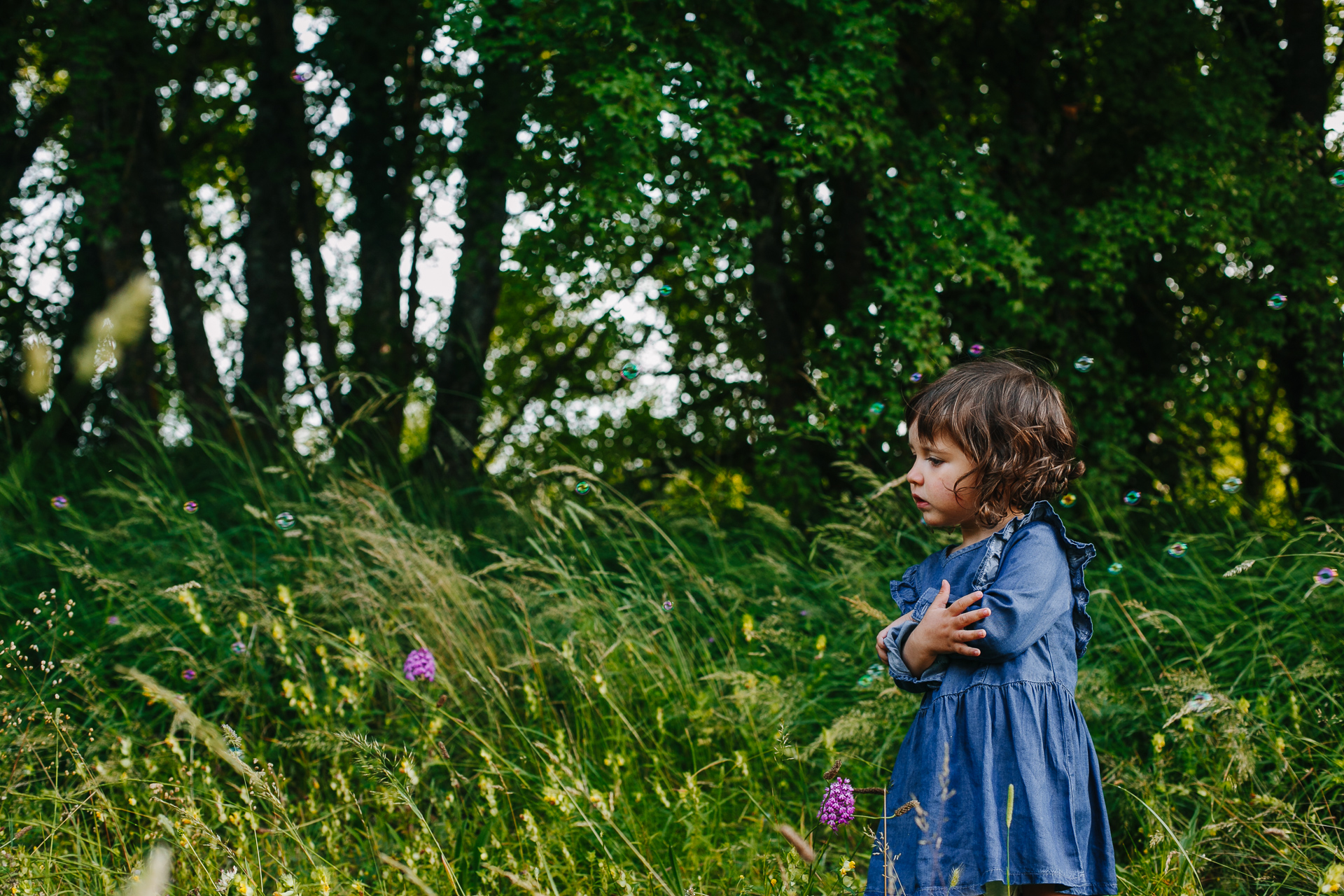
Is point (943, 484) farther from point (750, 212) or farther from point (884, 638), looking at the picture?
point (750, 212)

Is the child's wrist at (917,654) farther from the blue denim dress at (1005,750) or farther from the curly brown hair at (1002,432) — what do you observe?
the curly brown hair at (1002,432)

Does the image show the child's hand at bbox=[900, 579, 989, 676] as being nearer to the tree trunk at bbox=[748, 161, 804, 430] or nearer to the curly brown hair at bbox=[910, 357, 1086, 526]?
the curly brown hair at bbox=[910, 357, 1086, 526]

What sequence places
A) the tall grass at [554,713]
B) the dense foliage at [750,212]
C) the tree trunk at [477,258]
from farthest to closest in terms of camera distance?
the tree trunk at [477,258] < the dense foliage at [750,212] < the tall grass at [554,713]

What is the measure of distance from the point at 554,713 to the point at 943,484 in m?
1.54

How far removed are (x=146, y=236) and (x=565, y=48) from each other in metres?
6.24

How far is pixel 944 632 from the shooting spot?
177 cm

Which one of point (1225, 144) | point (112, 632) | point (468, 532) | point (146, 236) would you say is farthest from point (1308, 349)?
point (146, 236)

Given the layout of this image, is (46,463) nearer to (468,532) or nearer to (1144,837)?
(468,532)

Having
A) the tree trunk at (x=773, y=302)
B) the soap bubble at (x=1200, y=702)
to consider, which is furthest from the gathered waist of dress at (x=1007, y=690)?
the tree trunk at (x=773, y=302)

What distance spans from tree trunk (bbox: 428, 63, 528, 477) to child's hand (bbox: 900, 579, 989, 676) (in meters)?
3.33

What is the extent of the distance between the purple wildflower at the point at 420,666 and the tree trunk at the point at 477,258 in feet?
7.41

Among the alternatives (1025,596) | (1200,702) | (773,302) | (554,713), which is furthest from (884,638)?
(773,302)

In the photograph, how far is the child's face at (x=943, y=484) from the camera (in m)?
1.91

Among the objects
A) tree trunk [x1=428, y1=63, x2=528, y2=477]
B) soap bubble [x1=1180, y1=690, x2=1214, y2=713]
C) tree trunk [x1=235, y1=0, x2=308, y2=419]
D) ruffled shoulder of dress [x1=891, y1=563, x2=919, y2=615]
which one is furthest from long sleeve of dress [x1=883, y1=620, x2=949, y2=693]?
tree trunk [x1=235, y1=0, x2=308, y2=419]
